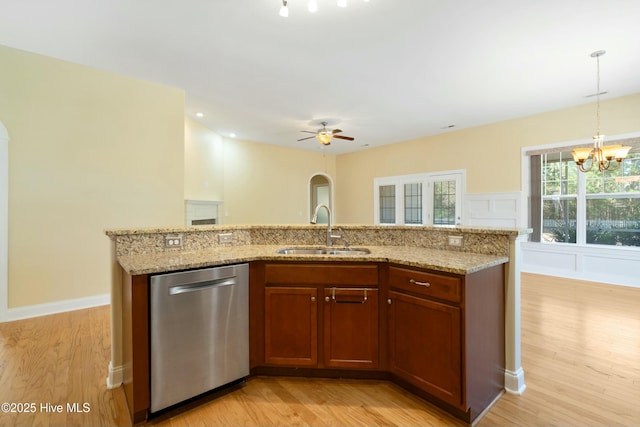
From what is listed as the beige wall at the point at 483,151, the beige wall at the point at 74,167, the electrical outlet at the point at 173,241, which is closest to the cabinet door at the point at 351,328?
the electrical outlet at the point at 173,241

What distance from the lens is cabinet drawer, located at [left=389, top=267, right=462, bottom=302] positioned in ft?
5.26

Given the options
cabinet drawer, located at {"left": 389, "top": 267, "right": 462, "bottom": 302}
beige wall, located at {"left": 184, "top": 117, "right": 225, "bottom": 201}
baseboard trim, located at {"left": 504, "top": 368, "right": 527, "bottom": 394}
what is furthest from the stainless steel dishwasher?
beige wall, located at {"left": 184, "top": 117, "right": 225, "bottom": 201}

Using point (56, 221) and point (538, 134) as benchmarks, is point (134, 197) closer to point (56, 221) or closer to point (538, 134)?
point (56, 221)

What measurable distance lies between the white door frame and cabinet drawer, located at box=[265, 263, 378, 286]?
319 centimetres

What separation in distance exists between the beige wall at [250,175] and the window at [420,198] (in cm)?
203

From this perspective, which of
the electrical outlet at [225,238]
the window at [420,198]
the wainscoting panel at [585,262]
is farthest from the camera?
the window at [420,198]

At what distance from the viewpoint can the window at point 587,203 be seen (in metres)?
4.56

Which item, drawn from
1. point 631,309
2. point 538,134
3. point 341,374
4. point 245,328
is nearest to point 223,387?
point 245,328

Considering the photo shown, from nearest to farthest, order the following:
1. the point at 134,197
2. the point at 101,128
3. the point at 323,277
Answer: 1. the point at 323,277
2. the point at 101,128
3. the point at 134,197

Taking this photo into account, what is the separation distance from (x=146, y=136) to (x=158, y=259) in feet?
9.41

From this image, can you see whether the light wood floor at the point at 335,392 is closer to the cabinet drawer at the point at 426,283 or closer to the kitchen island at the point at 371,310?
the kitchen island at the point at 371,310

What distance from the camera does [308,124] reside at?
19.3 ft

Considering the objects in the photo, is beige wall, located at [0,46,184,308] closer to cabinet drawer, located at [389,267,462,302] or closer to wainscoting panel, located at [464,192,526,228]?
cabinet drawer, located at [389,267,462,302]

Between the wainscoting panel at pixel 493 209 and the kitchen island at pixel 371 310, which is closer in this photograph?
the kitchen island at pixel 371 310
